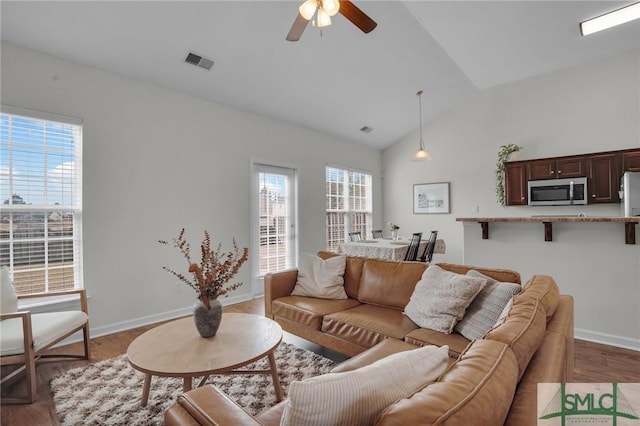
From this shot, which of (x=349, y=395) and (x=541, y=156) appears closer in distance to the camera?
(x=349, y=395)

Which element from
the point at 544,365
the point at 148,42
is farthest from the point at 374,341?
the point at 148,42

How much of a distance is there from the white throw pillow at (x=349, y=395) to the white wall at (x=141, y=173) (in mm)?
3355

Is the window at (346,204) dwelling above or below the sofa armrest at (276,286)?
above

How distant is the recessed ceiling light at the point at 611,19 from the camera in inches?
137

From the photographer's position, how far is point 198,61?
3527mm

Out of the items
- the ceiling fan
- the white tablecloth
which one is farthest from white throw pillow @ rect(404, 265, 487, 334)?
the ceiling fan

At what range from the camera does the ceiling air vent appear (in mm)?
3426

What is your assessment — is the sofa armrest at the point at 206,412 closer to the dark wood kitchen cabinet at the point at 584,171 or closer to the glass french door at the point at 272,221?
the glass french door at the point at 272,221

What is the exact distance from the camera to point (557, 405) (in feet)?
2.81

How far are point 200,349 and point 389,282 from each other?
158cm

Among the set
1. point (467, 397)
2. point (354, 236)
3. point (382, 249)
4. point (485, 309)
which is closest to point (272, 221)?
point (354, 236)

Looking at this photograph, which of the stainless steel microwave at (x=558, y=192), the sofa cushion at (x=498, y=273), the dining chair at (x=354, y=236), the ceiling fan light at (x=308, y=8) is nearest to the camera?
the ceiling fan light at (x=308, y=8)

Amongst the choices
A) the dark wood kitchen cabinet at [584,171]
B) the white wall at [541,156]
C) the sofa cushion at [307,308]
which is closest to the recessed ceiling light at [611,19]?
the white wall at [541,156]

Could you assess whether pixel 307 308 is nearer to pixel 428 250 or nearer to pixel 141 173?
pixel 141 173
